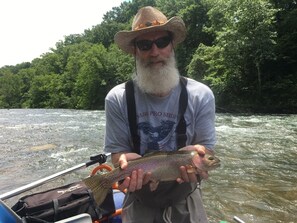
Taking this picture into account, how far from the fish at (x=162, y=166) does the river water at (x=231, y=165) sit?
3.93 metres

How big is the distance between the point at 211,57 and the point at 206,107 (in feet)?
99.9

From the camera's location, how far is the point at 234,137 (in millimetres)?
13562

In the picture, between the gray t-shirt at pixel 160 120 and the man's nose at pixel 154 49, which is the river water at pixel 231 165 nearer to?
the gray t-shirt at pixel 160 120

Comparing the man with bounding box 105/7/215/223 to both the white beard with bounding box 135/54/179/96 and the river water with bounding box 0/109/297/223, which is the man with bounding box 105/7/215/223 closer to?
the white beard with bounding box 135/54/179/96

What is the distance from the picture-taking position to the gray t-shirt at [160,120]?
2570 millimetres

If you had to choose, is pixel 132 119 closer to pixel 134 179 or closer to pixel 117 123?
pixel 117 123

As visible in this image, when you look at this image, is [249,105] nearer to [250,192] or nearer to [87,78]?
[250,192]

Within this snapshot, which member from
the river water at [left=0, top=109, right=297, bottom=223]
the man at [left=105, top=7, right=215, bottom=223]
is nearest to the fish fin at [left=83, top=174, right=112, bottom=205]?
the man at [left=105, top=7, right=215, bottom=223]

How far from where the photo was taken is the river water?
6.39 metres

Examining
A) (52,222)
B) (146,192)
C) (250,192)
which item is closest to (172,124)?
(146,192)

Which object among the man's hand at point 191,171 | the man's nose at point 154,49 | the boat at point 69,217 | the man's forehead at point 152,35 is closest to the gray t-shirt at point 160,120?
the man's hand at point 191,171

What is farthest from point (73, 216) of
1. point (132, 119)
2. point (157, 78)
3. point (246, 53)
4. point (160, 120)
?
point (246, 53)

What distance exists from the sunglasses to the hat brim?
0.22 ft

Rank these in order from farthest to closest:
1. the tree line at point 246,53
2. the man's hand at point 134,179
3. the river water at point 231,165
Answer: the tree line at point 246,53 → the river water at point 231,165 → the man's hand at point 134,179
